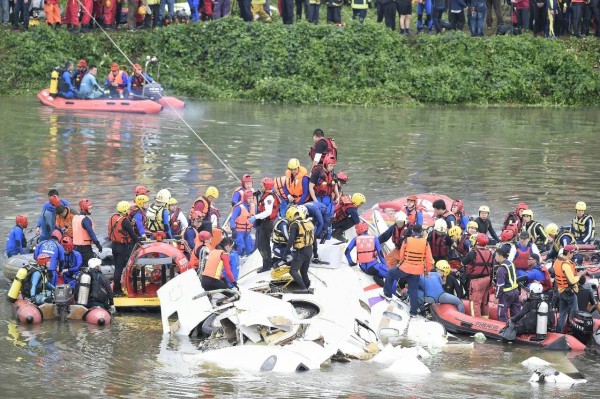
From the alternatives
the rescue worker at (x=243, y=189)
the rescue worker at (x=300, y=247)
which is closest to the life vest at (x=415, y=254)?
the rescue worker at (x=300, y=247)

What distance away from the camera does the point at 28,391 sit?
52.7ft

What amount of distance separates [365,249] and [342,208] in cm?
186

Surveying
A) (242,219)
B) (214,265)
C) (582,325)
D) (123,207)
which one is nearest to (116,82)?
(242,219)

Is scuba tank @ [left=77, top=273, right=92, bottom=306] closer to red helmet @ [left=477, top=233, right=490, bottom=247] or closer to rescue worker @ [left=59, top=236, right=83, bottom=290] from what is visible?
rescue worker @ [left=59, top=236, right=83, bottom=290]

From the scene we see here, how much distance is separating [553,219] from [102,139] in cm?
1410

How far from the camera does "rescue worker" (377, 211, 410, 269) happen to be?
21016 millimetres

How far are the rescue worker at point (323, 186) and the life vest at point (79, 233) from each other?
→ 3.80m

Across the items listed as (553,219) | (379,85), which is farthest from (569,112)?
(553,219)

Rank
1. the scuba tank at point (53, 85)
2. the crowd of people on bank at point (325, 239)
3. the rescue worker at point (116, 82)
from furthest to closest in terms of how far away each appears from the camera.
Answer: the scuba tank at point (53, 85) → the rescue worker at point (116, 82) → the crowd of people on bank at point (325, 239)

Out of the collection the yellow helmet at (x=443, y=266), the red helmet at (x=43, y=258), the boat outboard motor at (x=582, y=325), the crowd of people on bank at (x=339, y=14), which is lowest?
the boat outboard motor at (x=582, y=325)

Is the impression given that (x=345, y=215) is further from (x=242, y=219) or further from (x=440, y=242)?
(x=440, y=242)

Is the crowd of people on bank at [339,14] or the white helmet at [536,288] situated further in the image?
the crowd of people on bank at [339,14]

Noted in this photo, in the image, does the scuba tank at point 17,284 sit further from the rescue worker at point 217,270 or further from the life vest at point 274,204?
the life vest at point 274,204

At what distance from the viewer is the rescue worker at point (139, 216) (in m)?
20.8
